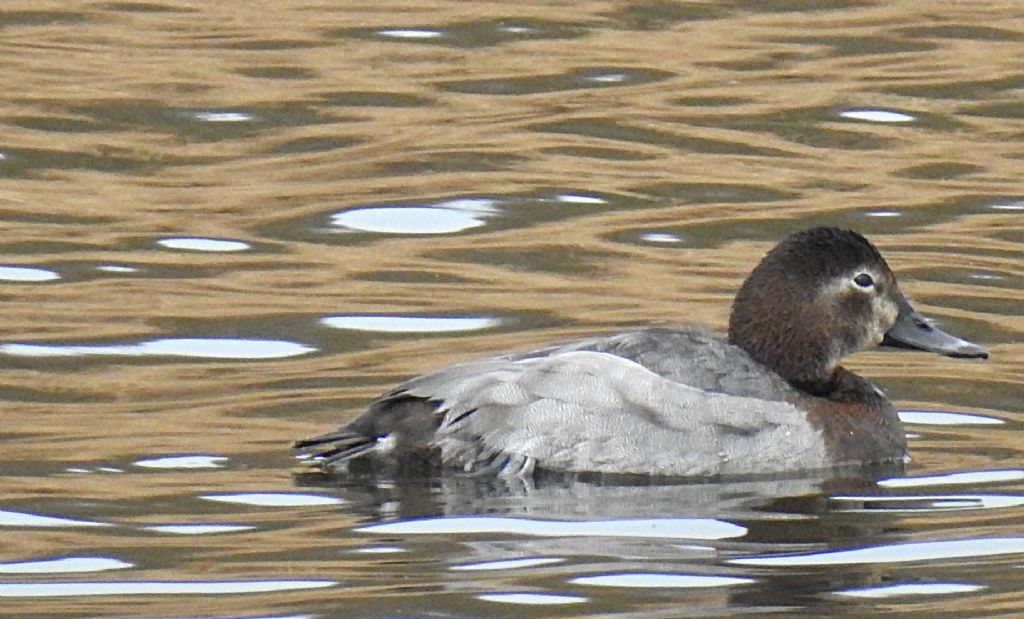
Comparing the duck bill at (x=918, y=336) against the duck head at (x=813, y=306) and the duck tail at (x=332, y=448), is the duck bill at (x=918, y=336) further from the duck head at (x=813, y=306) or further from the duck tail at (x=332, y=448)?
the duck tail at (x=332, y=448)

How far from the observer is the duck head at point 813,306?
343 inches

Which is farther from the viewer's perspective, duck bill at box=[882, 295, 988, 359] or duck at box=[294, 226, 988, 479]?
duck bill at box=[882, 295, 988, 359]

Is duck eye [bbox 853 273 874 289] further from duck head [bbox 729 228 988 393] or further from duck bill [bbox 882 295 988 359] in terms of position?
duck bill [bbox 882 295 988 359]

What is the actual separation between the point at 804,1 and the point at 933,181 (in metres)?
4.03

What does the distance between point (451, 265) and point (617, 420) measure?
304 centimetres

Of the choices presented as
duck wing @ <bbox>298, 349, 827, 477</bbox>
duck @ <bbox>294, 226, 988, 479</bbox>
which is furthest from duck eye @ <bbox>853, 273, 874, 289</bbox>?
duck wing @ <bbox>298, 349, 827, 477</bbox>

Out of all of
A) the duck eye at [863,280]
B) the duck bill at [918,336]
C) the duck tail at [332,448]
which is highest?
the duck eye at [863,280]

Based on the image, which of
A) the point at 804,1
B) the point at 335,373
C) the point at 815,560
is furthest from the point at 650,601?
the point at 804,1

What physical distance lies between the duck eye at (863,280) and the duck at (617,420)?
45 cm

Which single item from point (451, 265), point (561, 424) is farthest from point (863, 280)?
point (451, 265)

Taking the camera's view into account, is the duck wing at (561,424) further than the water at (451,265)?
Yes

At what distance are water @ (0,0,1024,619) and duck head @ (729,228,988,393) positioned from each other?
39 cm

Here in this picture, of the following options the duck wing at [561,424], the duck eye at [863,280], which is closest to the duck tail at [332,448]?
the duck wing at [561,424]

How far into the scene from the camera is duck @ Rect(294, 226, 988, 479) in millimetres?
8094
